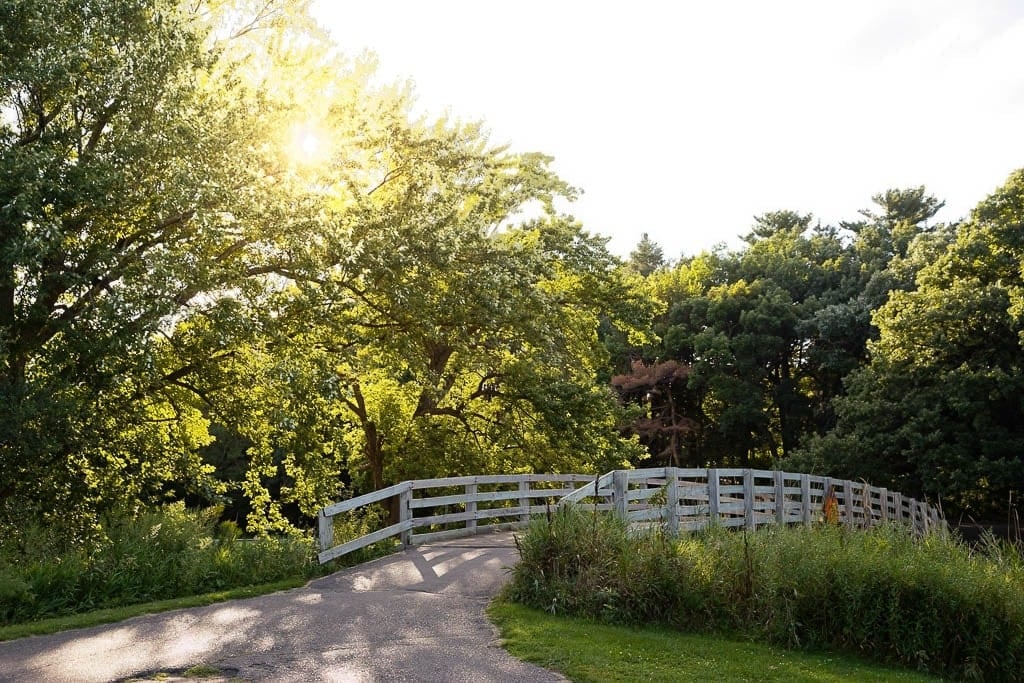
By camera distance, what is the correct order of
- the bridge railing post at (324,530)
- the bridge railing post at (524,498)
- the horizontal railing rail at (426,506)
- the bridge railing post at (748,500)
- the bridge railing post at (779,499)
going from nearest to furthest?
1. the bridge railing post at (324,530)
2. the horizontal railing rail at (426,506)
3. the bridge railing post at (748,500)
4. the bridge railing post at (779,499)
5. the bridge railing post at (524,498)

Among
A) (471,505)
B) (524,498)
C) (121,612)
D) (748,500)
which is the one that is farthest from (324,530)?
(748,500)

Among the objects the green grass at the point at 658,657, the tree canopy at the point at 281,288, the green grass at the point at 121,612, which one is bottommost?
the green grass at the point at 658,657

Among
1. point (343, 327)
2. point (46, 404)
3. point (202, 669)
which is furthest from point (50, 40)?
point (202, 669)

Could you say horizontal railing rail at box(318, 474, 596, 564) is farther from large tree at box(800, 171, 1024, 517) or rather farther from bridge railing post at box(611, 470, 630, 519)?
large tree at box(800, 171, 1024, 517)

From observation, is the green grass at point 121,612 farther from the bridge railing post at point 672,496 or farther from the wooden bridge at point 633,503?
Result: the bridge railing post at point 672,496

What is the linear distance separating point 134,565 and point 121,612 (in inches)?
44.0

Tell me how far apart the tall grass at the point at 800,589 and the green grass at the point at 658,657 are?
0.35 meters

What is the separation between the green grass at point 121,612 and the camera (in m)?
7.75

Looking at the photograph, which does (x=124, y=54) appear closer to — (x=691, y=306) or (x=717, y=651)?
(x=717, y=651)

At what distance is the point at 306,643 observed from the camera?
24.5 feet

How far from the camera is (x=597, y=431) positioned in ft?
72.8

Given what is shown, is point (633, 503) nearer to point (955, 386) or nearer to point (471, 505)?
point (471, 505)

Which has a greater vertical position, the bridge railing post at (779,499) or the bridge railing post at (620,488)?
the bridge railing post at (620,488)

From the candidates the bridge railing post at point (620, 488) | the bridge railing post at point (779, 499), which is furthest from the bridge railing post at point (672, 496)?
the bridge railing post at point (779, 499)
